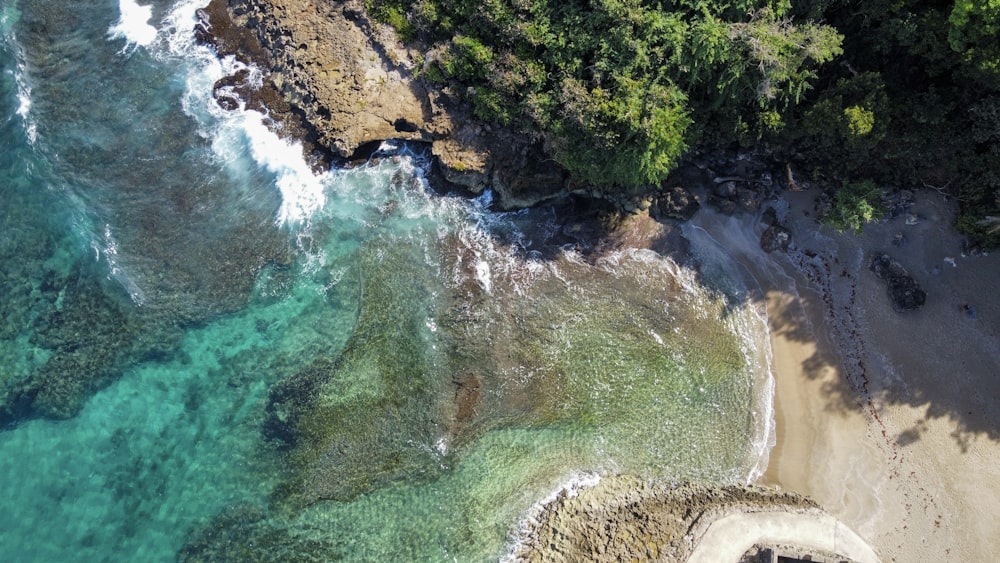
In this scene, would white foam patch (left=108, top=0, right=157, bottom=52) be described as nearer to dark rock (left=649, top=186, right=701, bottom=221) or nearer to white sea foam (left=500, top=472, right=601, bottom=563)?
dark rock (left=649, top=186, right=701, bottom=221)

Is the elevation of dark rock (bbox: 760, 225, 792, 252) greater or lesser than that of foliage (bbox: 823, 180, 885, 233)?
lesser

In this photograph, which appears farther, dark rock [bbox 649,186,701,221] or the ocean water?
dark rock [bbox 649,186,701,221]

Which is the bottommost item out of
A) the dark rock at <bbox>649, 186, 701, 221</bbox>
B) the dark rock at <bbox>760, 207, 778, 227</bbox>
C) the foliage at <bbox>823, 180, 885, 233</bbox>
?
the dark rock at <bbox>649, 186, 701, 221</bbox>

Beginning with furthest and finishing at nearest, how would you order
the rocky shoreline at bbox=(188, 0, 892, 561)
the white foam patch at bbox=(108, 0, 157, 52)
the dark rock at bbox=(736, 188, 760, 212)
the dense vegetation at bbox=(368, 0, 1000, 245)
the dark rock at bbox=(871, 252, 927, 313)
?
the white foam patch at bbox=(108, 0, 157, 52)
the dark rock at bbox=(736, 188, 760, 212)
the dark rock at bbox=(871, 252, 927, 313)
the rocky shoreline at bbox=(188, 0, 892, 561)
the dense vegetation at bbox=(368, 0, 1000, 245)

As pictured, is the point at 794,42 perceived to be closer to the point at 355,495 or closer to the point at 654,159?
the point at 654,159

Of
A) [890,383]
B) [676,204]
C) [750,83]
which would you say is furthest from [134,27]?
[890,383]

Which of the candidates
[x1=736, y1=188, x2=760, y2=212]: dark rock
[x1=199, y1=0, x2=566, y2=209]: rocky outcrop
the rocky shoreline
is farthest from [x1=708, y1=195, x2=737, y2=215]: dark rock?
[x1=199, y1=0, x2=566, y2=209]: rocky outcrop

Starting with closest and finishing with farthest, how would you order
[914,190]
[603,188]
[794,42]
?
[794,42], [914,190], [603,188]

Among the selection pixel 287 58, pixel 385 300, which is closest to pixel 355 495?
pixel 385 300
